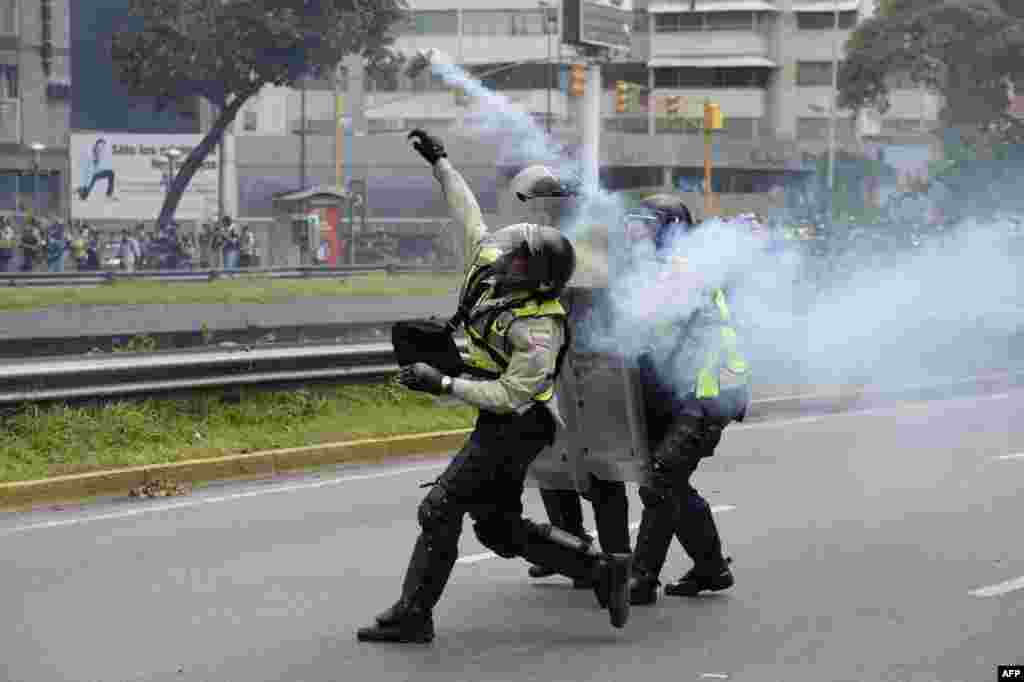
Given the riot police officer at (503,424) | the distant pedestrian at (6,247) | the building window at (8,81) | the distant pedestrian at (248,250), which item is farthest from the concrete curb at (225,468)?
the building window at (8,81)

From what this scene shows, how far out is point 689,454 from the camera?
8344 millimetres

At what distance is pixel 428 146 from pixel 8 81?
45146 millimetres

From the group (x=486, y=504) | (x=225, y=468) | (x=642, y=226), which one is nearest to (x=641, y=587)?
(x=486, y=504)

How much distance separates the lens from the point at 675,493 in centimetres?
839

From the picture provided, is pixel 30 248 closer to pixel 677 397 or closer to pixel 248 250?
pixel 248 250

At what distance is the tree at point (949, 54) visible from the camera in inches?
1875

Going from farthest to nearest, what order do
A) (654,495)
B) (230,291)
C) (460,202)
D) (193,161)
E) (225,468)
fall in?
1. (193,161)
2. (230,291)
3. (225,468)
4. (654,495)
5. (460,202)

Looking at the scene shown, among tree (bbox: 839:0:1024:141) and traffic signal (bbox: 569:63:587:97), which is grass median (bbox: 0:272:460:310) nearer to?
traffic signal (bbox: 569:63:587:97)

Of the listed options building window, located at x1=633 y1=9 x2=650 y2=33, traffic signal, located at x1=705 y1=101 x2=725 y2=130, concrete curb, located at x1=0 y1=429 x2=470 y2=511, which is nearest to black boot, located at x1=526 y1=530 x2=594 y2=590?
concrete curb, located at x1=0 y1=429 x2=470 y2=511

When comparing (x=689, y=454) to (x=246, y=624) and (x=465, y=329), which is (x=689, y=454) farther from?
(x=246, y=624)

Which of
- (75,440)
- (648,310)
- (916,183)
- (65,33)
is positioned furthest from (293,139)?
(648,310)

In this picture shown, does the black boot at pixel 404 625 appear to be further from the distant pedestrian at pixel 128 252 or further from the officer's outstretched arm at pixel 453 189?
the distant pedestrian at pixel 128 252

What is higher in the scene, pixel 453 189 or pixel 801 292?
pixel 453 189

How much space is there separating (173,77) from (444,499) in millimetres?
39809
